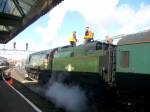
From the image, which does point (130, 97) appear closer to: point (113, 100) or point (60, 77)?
point (113, 100)

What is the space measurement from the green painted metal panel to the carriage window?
2.17 m

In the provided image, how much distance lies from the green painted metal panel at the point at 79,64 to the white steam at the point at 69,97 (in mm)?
1039

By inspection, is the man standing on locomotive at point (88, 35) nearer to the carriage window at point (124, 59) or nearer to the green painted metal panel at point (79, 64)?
the green painted metal panel at point (79, 64)

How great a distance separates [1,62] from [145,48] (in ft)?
98.5

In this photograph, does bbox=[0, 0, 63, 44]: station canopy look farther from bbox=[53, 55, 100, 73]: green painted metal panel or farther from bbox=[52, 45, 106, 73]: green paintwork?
bbox=[53, 55, 100, 73]: green painted metal panel

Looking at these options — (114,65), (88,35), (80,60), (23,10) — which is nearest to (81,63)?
(80,60)

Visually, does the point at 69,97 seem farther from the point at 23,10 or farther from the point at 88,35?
the point at 23,10

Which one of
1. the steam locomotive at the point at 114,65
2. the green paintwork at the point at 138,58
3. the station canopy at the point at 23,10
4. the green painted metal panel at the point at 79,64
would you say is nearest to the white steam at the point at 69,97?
the steam locomotive at the point at 114,65

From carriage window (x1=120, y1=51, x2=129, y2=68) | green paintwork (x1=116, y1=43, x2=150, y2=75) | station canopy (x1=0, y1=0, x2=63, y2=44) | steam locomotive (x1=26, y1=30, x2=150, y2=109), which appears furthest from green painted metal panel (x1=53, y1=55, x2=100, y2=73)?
station canopy (x1=0, y1=0, x2=63, y2=44)

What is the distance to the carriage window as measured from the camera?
14197 mm

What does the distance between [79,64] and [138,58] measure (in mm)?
6191

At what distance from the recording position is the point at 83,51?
63.1 feet

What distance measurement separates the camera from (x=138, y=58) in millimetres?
13406

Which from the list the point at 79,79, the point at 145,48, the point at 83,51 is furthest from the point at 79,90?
the point at 145,48
